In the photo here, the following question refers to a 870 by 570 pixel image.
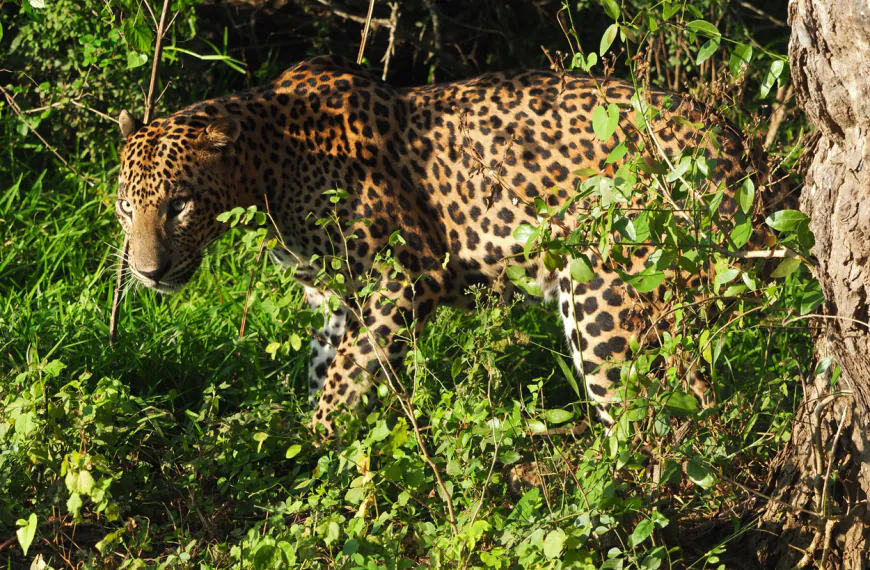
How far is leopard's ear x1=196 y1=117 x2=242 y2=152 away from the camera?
4922 millimetres

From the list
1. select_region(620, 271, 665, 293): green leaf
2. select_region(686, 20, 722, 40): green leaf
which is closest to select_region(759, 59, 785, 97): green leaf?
select_region(686, 20, 722, 40): green leaf

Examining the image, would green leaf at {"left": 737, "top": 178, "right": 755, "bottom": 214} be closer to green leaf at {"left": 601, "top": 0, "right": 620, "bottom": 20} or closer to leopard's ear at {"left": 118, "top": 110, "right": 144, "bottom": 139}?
green leaf at {"left": 601, "top": 0, "right": 620, "bottom": 20}

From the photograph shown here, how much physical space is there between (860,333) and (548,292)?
200 cm

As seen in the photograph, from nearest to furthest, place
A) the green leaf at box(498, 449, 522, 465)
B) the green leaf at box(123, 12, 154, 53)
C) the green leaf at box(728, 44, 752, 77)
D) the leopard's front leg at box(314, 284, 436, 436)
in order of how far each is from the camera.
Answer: the green leaf at box(728, 44, 752, 77) → the green leaf at box(498, 449, 522, 465) → the green leaf at box(123, 12, 154, 53) → the leopard's front leg at box(314, 284, 436, 436)

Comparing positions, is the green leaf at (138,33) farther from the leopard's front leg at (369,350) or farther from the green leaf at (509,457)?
the green leaf at (509,457)

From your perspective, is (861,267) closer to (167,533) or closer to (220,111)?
(167,533)

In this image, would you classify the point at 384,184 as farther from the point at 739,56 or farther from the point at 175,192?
the point at 739,56

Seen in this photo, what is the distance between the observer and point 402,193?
5145 mm

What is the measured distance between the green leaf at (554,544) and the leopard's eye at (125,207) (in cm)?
281

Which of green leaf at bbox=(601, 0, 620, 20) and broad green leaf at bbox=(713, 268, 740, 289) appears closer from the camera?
green leaf at bbox=(601, 0, 620, 20)

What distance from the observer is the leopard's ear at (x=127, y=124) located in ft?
17.0

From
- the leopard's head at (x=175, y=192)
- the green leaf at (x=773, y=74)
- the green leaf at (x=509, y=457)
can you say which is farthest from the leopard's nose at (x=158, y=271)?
the green leaf at (x=773, y=74)

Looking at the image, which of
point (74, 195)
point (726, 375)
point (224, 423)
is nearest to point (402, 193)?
point (224, 423)

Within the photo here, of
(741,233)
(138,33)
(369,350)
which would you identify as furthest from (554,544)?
(138,33)
